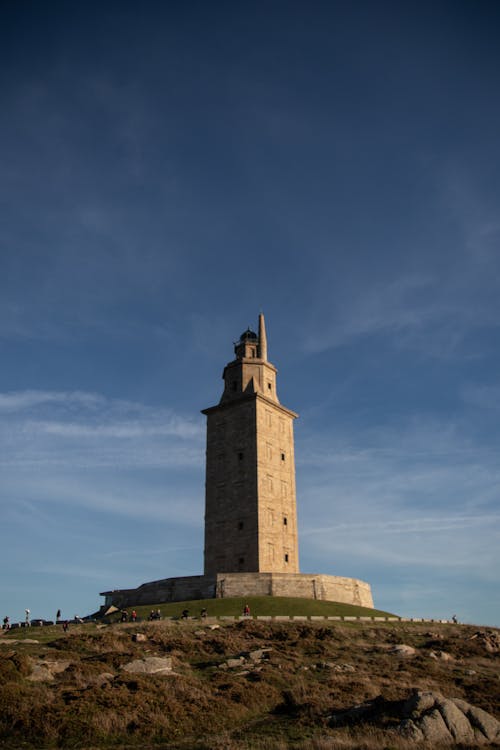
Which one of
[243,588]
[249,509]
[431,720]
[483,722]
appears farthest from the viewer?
[249,509]

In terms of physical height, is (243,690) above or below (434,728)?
above

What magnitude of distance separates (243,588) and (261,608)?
5.13 metres

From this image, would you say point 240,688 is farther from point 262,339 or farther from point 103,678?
point 262,339

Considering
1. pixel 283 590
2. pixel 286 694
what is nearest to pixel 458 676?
pixel 286 694

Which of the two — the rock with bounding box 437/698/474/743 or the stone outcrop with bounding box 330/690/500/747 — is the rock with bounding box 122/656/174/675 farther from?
the rock with bounding box 437/698/474/743

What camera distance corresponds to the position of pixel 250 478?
59.4m

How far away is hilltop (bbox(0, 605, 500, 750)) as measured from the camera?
60.3 feet

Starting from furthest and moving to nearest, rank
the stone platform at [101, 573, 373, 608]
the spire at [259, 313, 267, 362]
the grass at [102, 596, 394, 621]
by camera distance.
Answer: the spire at [259, 313, 267, 362]
the stone platform at [101, 573, 373, 608]
the grass at [102, 596, 394, 621]

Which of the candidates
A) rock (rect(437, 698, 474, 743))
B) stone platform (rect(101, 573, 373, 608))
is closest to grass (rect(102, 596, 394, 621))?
stone platform (rect(101, 573, 373, 608))

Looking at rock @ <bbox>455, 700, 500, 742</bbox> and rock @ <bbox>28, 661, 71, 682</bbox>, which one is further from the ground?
rock @ <bbox>28, 661, 71, 682</bbox>

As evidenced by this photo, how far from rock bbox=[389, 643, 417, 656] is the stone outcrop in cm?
1363

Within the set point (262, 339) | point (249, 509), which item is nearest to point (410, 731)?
point (249, 509)

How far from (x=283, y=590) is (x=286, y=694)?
27802mm

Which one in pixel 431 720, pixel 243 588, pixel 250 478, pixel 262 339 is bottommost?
pixel 431 720
